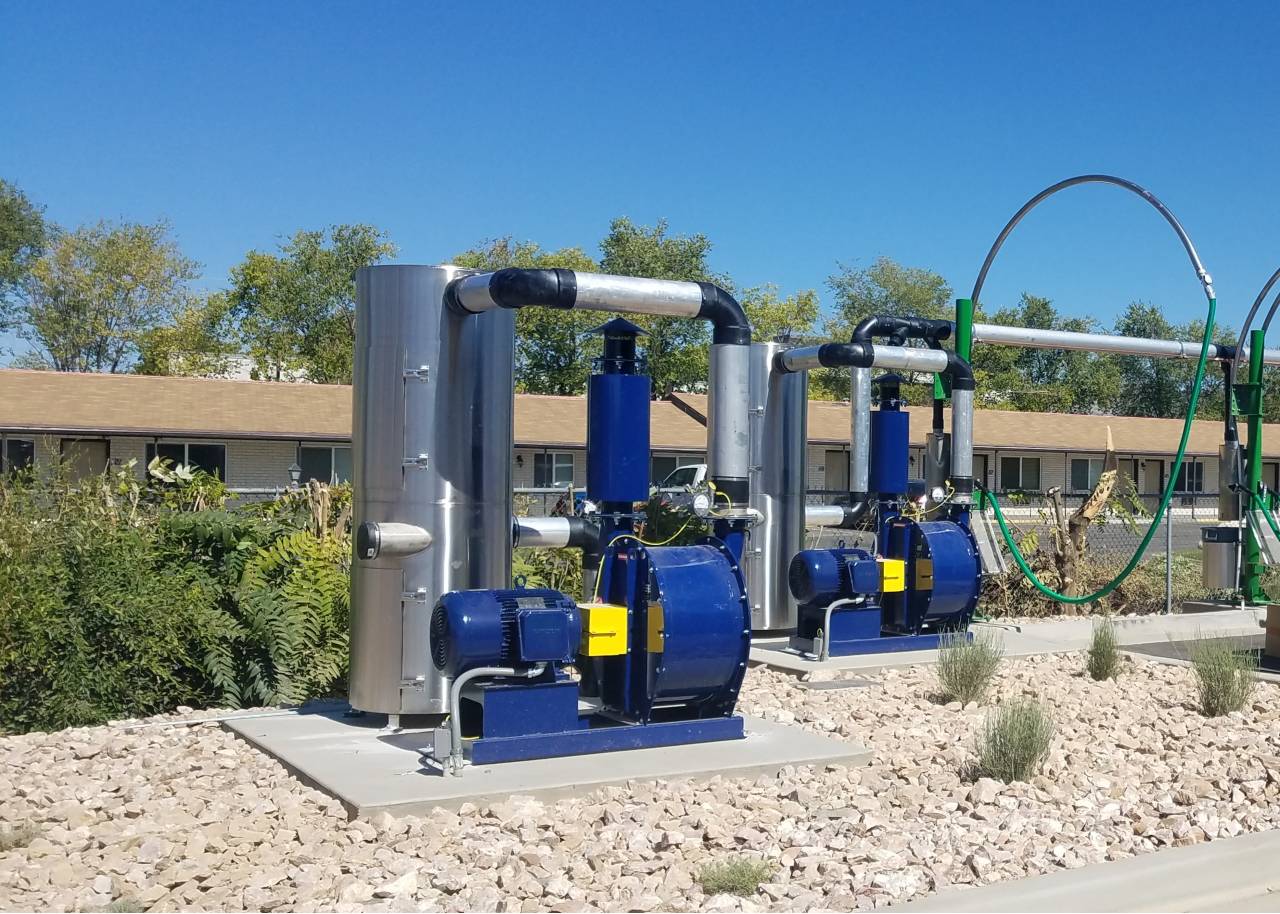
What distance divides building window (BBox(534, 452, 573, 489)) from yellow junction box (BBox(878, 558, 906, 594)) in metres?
24.2

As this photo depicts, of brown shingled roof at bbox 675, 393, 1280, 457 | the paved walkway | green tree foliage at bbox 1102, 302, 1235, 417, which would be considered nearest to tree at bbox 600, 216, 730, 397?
brown shingled roof at bbox 675, 393, 1280, 457

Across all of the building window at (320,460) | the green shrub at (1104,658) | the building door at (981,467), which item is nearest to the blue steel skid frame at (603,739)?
the green shrub at (1104,658)

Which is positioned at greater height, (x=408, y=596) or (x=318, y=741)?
(x=408, y=596)

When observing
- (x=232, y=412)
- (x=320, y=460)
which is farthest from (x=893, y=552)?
(x=232, y=412)

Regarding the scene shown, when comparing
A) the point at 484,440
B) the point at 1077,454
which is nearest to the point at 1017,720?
the point at 484,440

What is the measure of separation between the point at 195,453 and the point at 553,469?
9.81 meters

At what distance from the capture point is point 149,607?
891 cm

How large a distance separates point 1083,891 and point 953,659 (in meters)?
4.52

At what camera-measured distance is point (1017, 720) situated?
7430 mm

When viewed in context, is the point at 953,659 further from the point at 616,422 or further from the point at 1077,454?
the point at 1077,454

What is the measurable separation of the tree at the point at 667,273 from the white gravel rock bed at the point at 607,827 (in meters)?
39.1

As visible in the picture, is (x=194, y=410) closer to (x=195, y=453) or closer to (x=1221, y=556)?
(x=195, y=453)

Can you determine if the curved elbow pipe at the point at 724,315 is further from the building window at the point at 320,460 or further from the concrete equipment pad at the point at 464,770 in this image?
the building window at the point at 320,460

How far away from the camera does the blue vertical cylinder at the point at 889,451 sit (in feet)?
41.6
